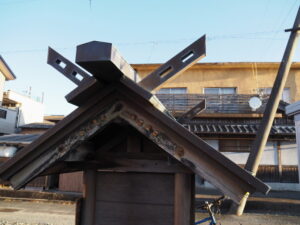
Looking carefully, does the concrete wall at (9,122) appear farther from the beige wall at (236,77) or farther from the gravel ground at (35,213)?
the beige wall at (236,77)

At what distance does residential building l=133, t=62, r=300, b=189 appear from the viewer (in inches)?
524

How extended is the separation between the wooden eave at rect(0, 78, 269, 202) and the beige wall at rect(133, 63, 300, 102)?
15.5 metres

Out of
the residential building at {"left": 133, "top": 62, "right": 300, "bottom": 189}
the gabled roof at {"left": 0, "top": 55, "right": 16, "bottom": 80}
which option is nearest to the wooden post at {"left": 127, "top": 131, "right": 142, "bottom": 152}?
the residential building at {"left": 133, "top": 62, "right": 300, "bottom": 189}

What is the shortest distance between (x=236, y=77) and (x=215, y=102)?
3.78 meters

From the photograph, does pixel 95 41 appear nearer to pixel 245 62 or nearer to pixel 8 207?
pixel 8 207

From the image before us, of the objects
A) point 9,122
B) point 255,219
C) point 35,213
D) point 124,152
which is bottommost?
point 35,213

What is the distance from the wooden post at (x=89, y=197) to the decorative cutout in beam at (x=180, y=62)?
1.67 meters

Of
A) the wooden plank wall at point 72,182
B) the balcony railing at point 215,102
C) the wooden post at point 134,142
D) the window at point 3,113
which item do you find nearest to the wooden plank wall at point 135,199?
the wooden post at point 134,142

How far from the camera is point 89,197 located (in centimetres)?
281

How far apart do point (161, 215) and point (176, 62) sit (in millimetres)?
1897

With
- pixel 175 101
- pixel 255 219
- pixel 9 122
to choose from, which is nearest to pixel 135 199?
pixel 255 219

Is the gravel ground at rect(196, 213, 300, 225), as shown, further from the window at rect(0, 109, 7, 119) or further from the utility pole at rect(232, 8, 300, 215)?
the window at rect(0, 109, 7, 119)

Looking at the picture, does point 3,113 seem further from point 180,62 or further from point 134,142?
point 180,62

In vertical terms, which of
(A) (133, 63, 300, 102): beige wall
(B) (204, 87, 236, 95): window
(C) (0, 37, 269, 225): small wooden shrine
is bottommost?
(C) (0, 37, 269, 225): small wooden shrine
